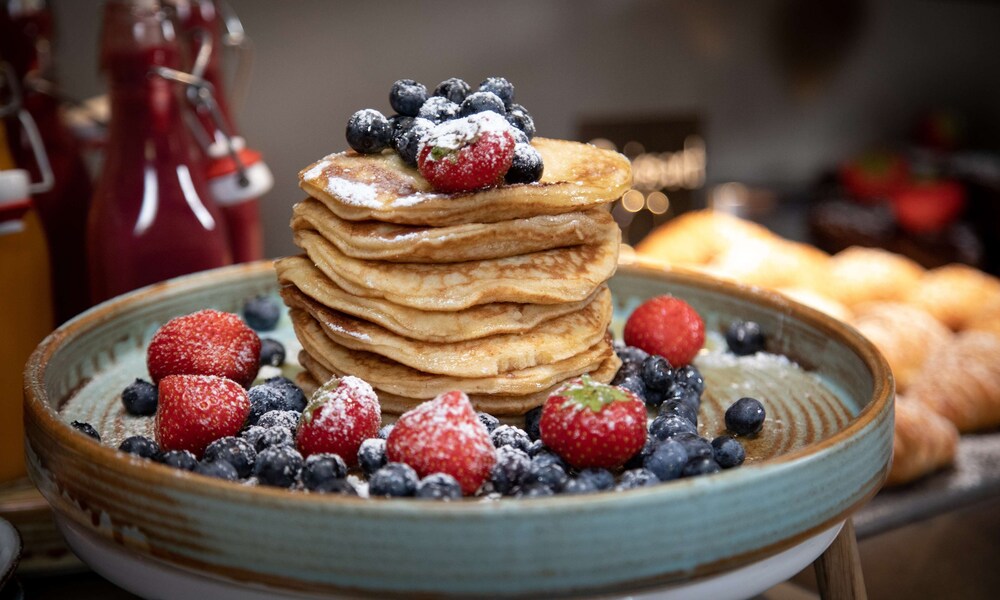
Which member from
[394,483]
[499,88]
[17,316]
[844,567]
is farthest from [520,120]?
[17,316]

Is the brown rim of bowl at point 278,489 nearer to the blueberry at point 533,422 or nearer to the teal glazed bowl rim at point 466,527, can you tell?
the teal glazed bowl rim at point 466,527

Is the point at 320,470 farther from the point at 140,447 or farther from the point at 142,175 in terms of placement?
the point at 142,175

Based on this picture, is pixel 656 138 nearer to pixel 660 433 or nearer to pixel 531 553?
pixel 660 433

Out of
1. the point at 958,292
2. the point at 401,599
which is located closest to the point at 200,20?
the point at 401,599

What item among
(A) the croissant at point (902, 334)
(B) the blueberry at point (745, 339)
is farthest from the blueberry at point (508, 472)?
(A) the croissant at point (902, 334)

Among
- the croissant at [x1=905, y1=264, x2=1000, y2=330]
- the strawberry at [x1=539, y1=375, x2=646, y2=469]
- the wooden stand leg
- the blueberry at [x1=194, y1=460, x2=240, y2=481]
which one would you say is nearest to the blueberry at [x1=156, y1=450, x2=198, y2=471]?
the blueberry at [x1=194, y1=460, x2=240, y2=481]
